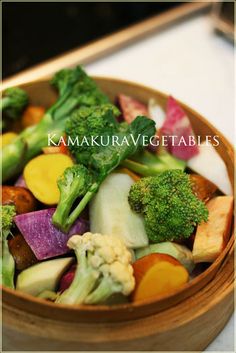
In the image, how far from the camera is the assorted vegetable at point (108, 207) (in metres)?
1.15

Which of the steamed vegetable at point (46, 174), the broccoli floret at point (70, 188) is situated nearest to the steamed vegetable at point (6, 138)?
the steamed vegetable at point (46, 174)

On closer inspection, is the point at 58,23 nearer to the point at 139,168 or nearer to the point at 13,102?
the point at 13,102

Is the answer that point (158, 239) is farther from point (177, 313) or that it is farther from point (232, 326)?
point (232, 326)

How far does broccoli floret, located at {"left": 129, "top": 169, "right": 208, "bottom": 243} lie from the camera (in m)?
1.25

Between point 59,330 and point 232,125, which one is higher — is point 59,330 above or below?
below

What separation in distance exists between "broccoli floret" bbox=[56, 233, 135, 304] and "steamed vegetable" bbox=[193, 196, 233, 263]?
0.63ft

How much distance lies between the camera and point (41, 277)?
1205 millimetres

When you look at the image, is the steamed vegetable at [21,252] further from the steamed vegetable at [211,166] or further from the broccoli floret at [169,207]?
the steamed vegetable at [211,166]

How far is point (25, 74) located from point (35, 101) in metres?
0.39

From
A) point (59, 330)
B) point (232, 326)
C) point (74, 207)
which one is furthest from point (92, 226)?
point (232, 326)

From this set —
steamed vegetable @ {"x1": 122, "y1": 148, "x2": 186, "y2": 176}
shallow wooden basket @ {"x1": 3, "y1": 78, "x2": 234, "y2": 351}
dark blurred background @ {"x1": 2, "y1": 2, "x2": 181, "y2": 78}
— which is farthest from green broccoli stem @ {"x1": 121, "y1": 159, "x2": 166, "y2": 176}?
dark blurred background @ {"x1": 2, "y1": 2, "x2": 181, "y2": 78}

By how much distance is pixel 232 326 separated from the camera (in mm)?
1400

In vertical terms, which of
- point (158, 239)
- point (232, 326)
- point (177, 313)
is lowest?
point (232, 326)

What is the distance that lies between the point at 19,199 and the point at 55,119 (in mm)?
358
